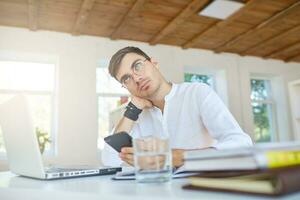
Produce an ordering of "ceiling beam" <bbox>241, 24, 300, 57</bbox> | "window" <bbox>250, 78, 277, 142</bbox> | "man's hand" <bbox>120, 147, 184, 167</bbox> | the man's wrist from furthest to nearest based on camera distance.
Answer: "window" <bbox>250, 78, 277, 142</bbox>, "ceiling beam" <bbox>241, 24, 300, 57</bbox>, the man's wrist, "man's hand" <bbox>120, 147, 184, 167</bbox>

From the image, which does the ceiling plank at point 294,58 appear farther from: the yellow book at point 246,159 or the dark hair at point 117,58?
the yellow book at point 246,159

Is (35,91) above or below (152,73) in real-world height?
above

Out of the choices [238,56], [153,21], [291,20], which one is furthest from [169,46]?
[291,20]

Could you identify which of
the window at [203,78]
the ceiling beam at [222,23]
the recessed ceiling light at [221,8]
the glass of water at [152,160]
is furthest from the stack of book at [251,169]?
the window at [203,78]

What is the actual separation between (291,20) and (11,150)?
3.93m

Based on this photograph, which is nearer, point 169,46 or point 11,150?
point 11,150

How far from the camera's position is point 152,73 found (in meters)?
1.42

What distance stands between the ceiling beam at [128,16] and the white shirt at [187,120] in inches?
78.4

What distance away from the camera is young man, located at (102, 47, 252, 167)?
4.35 ft

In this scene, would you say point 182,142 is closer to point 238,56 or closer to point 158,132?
point 158,132

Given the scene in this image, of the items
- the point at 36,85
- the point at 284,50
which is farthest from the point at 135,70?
the point at 284,50

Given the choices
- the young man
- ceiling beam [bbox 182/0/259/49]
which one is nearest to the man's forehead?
the young man

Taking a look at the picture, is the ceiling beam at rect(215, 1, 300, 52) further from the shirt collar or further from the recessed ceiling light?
the shirt collar

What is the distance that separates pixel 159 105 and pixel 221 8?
2.18 meters
